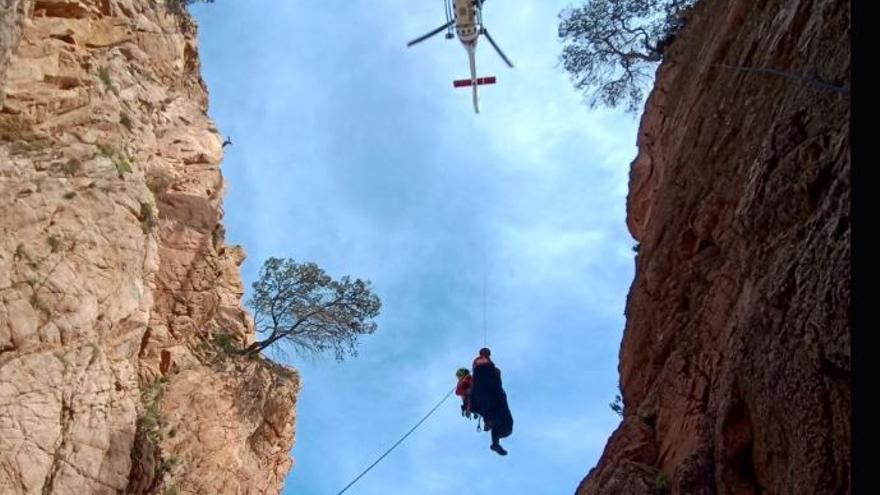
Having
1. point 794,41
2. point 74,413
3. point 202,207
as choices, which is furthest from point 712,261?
point 202,207

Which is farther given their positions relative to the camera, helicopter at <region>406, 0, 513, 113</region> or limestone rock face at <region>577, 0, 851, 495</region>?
helicopter at <region>406, 0, 513, 113</region>

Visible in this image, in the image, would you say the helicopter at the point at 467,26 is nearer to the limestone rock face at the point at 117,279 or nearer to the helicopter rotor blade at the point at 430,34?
the helicopter rotor blade at the point at 430,34

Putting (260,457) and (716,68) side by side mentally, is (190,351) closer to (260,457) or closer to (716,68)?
(260,457)

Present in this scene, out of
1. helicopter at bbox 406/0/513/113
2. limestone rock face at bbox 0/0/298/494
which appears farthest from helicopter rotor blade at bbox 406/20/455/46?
limestone rock face at bbox 0/0/298/494

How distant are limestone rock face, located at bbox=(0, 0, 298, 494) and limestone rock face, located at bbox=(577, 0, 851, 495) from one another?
33.4 ft

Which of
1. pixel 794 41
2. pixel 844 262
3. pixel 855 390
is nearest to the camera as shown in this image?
pixel 855 390

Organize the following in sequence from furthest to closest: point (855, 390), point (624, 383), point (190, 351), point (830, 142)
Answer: point (190, 351)
point (624, 383)
point (830, 142)
point (855, 390)

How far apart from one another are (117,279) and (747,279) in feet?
44.9

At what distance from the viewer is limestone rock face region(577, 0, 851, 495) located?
802 centimetres

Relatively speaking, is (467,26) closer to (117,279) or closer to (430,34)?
(430,34)

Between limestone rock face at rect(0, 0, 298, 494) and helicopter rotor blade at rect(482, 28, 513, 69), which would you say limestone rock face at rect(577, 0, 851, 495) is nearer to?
helicopter rotor blade at rect(482, 28, 513, 69)

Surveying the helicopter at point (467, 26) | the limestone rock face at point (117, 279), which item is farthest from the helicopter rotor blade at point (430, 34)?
the limestone rock face at point (117, 279)

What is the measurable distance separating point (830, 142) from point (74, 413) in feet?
47.7

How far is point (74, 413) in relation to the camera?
1652 centimetres
